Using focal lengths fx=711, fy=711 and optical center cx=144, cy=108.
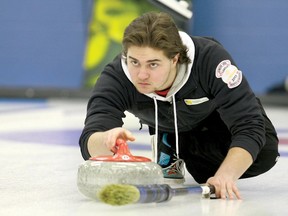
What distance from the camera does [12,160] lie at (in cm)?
364

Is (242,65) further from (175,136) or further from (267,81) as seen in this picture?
(175,136)

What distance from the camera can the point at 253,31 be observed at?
948 cm

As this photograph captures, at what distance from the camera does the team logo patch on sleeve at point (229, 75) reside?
2.54 metres

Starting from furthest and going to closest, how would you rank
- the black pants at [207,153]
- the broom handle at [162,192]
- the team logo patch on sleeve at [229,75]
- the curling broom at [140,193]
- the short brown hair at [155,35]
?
the black pants at [207,153] < the team logo patch on sleeve at [229,75] < the short brown hair at [155,35] < the broom handle at [162,192] < the curling broom at [140,193]

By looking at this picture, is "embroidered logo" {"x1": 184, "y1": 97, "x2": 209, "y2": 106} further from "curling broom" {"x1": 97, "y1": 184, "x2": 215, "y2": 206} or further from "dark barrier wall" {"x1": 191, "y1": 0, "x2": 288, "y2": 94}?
"dark barrier wall" {"x1": 191, "y1": 0, "x2": 288, "y2": 94}

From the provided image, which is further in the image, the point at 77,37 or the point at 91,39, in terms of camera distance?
the point at 77,37

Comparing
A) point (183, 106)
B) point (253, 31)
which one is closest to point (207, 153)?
point (183, 106)

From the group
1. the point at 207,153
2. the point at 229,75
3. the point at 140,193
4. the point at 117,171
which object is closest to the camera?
the point at 140,193

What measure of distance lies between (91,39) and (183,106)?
7.06 meters

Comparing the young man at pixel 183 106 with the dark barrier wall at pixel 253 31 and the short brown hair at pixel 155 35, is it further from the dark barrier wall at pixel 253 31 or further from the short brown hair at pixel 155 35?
the dark barrier wall at pixel 253 31

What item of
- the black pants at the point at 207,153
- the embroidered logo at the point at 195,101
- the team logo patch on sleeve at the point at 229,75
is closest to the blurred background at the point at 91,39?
the black pants at the point at 207,153

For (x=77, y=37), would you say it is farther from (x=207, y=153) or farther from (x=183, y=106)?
(x=183, y=106)

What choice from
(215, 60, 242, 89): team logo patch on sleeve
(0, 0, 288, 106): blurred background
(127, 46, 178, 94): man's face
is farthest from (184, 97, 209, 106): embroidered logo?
(0, 0, 288, 106): blurred background

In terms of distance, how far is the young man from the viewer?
240 cm
